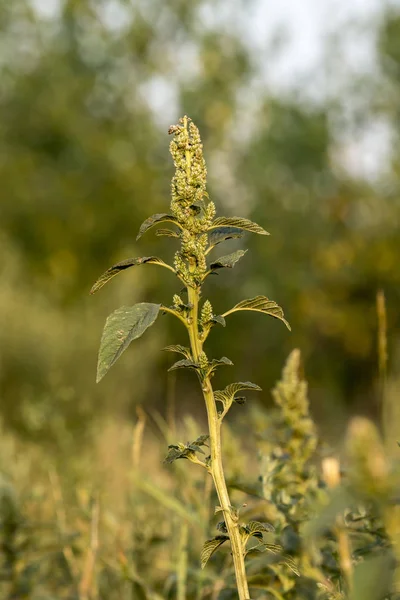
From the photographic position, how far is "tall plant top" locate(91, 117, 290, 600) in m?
1.21

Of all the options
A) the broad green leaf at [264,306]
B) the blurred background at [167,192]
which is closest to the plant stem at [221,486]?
the broad green leaf at [264,306]

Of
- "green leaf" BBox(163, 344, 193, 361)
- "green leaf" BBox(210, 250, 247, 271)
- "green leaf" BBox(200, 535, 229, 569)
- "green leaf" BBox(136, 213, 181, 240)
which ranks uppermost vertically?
"green leaf" BBox(136, 213, 181, 240)

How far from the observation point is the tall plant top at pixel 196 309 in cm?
121

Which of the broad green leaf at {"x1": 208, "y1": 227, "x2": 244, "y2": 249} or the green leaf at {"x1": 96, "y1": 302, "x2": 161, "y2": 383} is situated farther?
the broad green leaf at {"x1": 208, "y1": 227, "x2": 244, "y2": 249}

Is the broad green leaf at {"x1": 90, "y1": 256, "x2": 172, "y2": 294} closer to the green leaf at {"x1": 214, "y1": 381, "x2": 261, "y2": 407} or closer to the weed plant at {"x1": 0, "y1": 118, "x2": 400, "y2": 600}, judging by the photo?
the weed plant at {"x1": 0, "y1": 118, "x2": 400, "y2": 600}

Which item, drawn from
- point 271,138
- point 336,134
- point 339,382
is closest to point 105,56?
point 271,138

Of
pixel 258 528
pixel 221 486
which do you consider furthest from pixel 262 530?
pixel 221 486

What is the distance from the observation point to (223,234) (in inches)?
54.6

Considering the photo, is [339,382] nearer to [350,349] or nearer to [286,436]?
[350,349]

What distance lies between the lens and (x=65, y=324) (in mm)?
12141

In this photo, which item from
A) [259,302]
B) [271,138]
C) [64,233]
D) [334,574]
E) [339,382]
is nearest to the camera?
[259,302]

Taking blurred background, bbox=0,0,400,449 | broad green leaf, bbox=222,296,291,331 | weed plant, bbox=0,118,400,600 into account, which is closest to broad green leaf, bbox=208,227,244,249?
weed plant, bbox=0,118,400,600

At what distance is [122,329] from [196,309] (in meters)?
0.13

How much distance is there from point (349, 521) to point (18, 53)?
21289 millimetres
